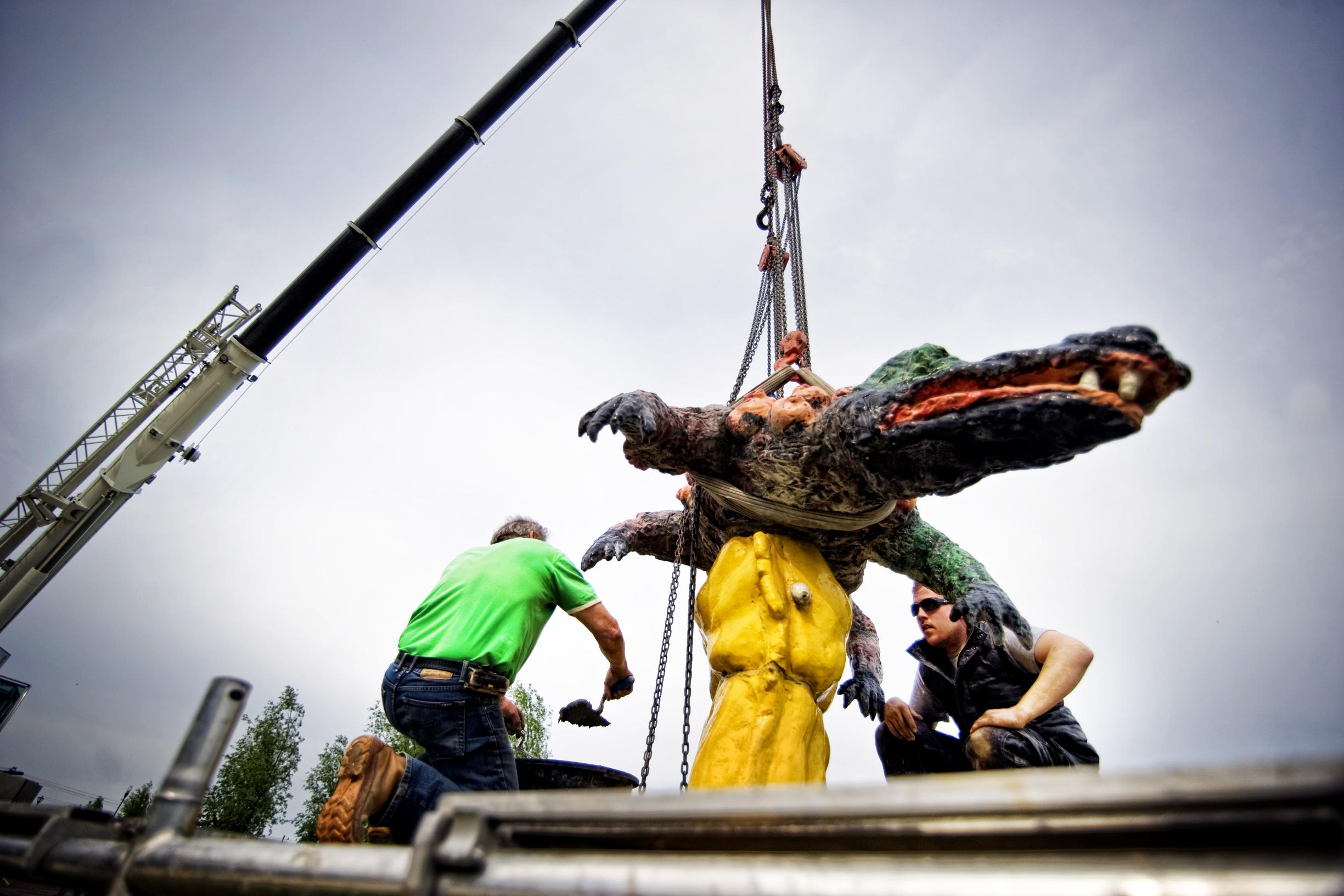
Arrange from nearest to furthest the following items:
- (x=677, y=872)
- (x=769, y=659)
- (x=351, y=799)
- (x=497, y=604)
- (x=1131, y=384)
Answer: (x=677, y=872), (x=1131, y=384), (x=351, y=799), (x=769, y=659), (x=497, y=604)

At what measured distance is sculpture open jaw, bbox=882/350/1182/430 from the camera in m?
1.80

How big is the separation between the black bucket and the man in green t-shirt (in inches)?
14.2

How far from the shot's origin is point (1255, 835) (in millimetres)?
651

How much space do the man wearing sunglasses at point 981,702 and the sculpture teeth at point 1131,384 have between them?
1193mm

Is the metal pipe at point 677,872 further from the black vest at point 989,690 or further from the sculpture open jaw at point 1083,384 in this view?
the black vest at point 989,690

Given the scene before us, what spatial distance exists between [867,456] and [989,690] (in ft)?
4.79

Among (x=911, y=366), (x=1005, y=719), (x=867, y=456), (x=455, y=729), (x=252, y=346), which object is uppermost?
(x=252, y=346)

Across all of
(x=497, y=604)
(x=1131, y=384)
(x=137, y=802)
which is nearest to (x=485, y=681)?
(x=497, y=604)

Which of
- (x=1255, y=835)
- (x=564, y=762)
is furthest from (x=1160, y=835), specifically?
(x=564, y=762)

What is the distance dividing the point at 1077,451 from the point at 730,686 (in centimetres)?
150

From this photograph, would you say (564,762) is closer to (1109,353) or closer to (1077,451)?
(1077,451)

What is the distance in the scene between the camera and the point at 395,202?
22.9 feet

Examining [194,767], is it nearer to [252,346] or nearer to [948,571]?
[948,571]

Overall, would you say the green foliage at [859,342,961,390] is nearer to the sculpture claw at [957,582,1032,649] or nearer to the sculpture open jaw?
the sculpture open jaw
